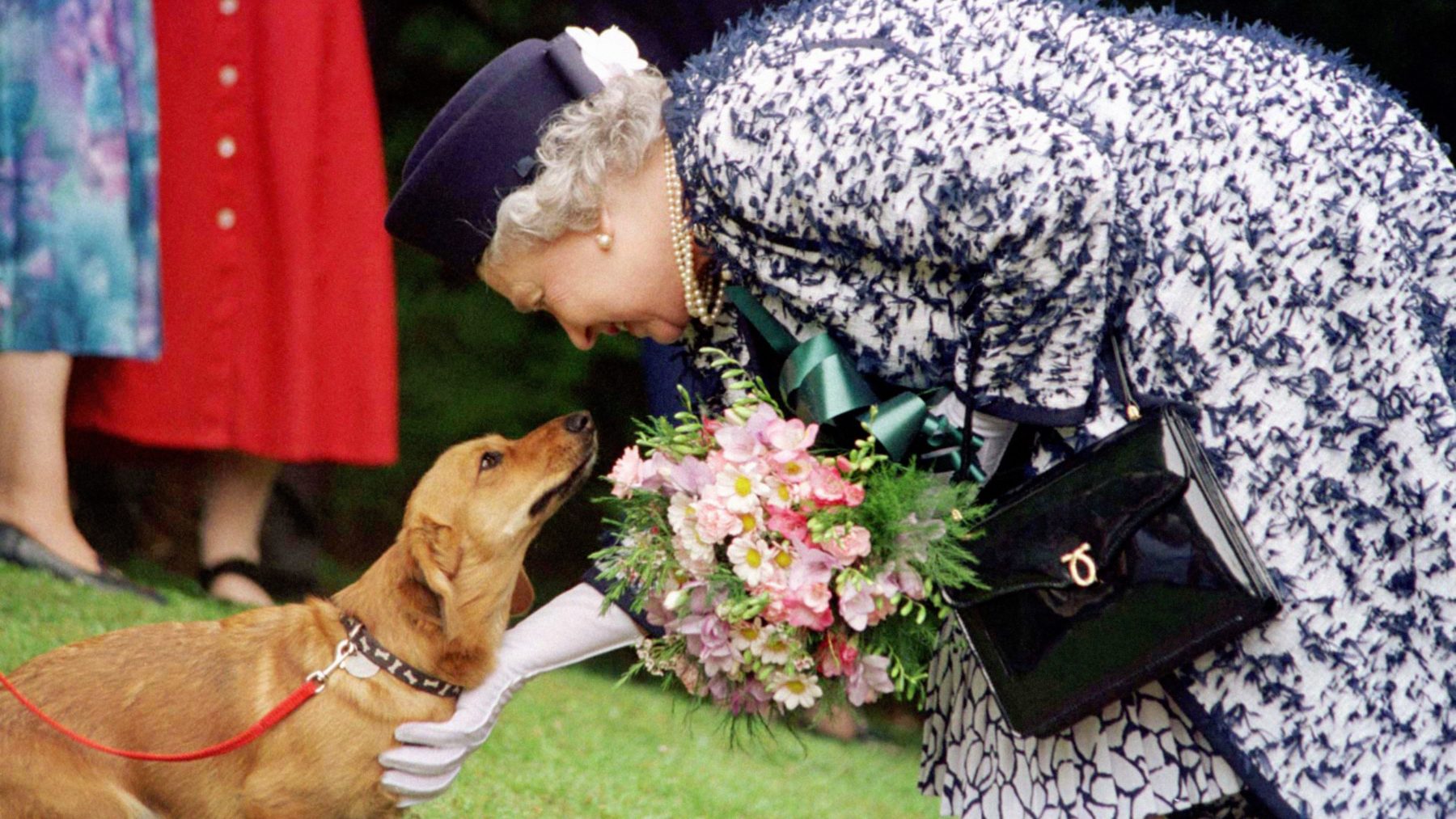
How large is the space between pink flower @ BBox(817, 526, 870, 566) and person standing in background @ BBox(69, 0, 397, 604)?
209 centimetres

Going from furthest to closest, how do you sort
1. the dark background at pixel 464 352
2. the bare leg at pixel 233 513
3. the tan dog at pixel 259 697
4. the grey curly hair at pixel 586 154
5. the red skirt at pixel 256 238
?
the dark background at pixel 464 352, the bare leg at pixel 233 513, the red skirt at pixel 256 238, the tan dog at pixel 259 697, the grey curly hair at pixel 586 154

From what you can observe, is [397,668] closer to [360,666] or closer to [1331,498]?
[360,666]

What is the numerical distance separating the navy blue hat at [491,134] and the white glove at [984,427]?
0.61 m

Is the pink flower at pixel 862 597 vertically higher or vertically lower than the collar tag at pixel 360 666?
higher

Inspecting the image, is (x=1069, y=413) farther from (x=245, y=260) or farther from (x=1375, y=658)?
(x=245, y=260)

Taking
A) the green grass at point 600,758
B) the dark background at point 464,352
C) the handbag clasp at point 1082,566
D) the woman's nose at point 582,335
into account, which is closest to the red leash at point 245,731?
the green grass at point 600,758

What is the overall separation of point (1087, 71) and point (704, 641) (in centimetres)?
81

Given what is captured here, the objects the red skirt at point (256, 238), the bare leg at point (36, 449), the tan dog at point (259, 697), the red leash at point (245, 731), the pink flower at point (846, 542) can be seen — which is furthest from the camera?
the red skirt at point (256, 238)

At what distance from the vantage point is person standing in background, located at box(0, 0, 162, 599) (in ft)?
9.33

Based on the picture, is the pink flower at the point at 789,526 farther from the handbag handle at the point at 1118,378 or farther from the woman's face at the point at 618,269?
the woman's face at the point at 618,269

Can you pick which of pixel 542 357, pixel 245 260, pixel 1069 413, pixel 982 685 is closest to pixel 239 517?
pixel 245 260

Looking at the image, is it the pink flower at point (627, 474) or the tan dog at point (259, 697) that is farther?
the tan dog at point (259, 697)

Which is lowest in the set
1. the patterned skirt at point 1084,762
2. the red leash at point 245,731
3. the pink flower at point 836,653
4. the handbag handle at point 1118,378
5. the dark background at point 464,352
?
the dark background at point 464,352

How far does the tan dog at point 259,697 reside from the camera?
2238 mm
